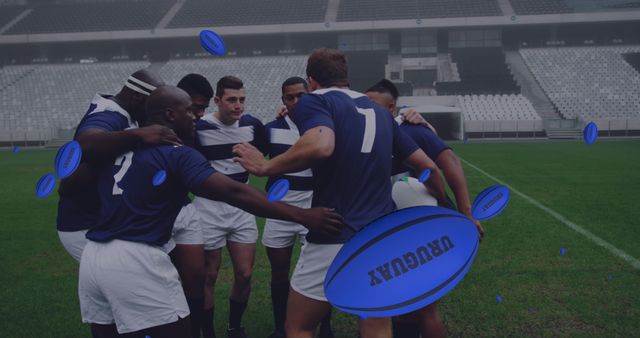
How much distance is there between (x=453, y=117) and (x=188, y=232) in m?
33.2

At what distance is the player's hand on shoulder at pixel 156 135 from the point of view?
2.68 metres

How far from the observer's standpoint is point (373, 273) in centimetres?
222

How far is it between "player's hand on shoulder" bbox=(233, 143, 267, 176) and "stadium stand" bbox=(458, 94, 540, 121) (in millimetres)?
35693

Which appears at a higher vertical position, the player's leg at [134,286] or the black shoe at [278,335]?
the player's leg at [134,286]

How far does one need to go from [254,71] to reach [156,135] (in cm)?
4309

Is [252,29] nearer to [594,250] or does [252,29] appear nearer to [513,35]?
[513,35]

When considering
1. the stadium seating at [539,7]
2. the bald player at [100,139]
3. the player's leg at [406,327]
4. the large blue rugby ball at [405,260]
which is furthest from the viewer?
the stadium seating at [539,7]

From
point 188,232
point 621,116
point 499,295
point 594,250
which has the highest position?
point 188,232

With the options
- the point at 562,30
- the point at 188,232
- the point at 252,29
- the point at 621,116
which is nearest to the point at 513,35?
the point at 562,30

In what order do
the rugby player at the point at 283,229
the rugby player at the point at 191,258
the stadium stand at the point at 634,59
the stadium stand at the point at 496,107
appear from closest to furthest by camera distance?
1. the rugby player at the point at 191,258
2. the rugby player at the point at 283,229
3. the stadium stand at the point at 496,107
4. the stadium stand at the point at 634,59

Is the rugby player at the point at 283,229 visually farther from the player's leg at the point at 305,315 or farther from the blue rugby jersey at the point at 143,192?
the blue rugby jersey at the point at 143,192

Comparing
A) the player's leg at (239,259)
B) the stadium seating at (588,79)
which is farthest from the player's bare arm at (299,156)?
the stadium seating at (588,79)

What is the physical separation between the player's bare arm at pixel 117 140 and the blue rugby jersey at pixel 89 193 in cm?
27

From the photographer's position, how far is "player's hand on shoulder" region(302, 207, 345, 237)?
8.20 ft
